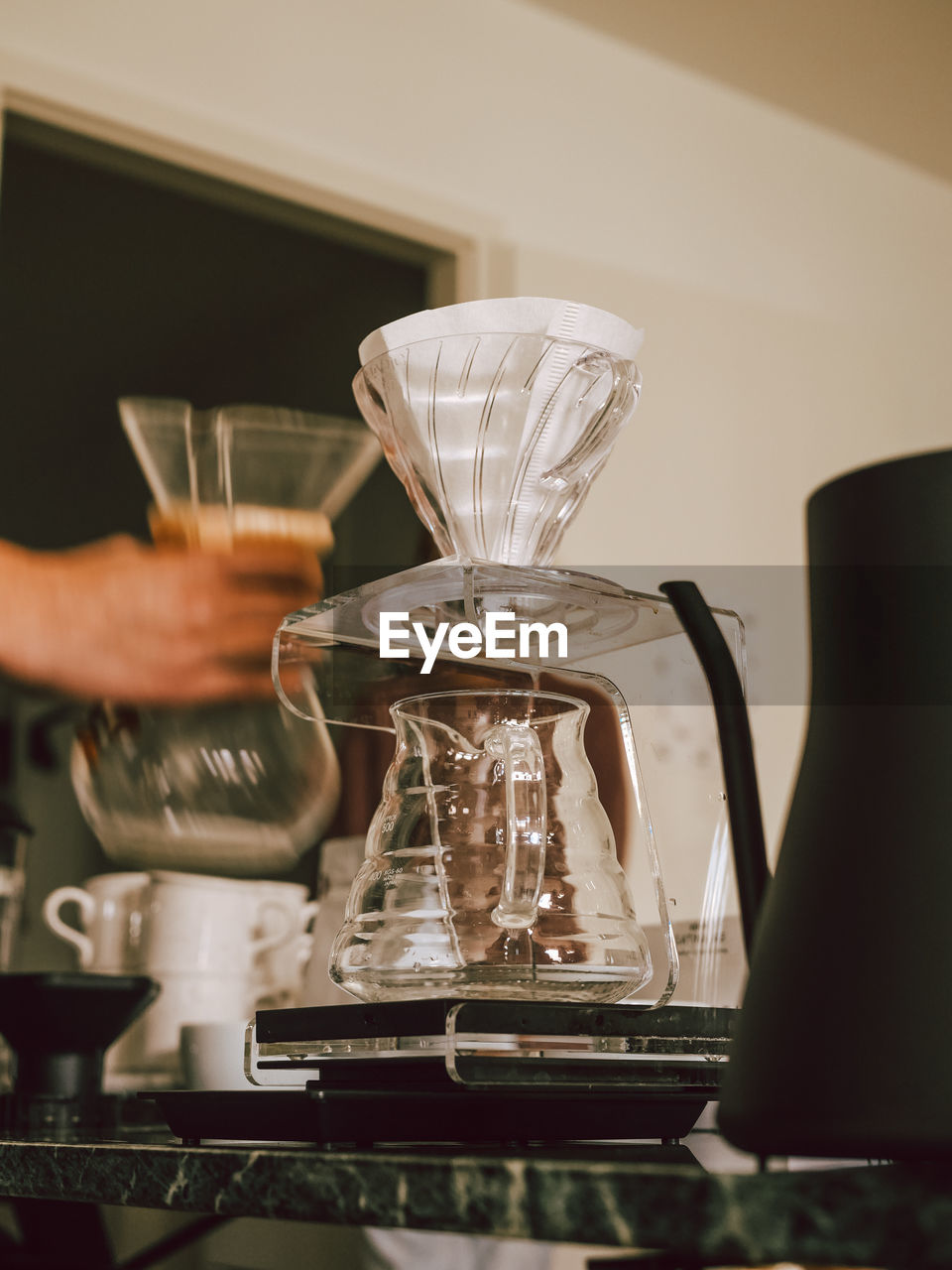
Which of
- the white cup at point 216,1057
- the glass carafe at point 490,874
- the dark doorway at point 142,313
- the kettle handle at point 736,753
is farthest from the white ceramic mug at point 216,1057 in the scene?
the dark doorway at point 142,313

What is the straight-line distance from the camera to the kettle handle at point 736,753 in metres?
0.51

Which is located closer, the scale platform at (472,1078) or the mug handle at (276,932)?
the scale platform at (472,1078)

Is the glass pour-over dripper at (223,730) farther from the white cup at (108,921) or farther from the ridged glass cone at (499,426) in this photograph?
the ridged glass cone at (499,426)

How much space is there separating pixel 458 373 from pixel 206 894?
79 cm

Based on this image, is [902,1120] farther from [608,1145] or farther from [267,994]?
[267,994]

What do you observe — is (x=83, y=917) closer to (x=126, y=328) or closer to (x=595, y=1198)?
(x=126, y=328)

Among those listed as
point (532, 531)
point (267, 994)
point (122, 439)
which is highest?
point (122, 439)

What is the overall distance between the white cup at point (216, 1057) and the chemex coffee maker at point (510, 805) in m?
0.27

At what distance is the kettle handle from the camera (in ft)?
1.69

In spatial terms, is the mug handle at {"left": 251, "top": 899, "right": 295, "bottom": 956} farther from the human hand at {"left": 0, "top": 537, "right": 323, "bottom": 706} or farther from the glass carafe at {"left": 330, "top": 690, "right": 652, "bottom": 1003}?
the glass carafe at {"left": 330, "top": 690, "right": 652, "bottom": 1003}

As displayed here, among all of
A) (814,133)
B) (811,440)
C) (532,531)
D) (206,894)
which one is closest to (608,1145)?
(532,531)

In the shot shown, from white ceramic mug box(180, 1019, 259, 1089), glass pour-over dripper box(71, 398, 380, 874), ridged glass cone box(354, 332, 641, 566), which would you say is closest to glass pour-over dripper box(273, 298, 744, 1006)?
ridged glass cone box(354, 332, 641, 566)

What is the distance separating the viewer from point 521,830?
0.56 m

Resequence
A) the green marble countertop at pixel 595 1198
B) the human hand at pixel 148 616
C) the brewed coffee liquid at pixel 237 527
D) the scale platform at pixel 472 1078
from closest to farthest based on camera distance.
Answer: the green marble countertop at pixel 595 1198 < the scale platform at pixel 472 1078 < the human hand at pixel 148 616 < the brewed coffee liquid at pixel 237 527
